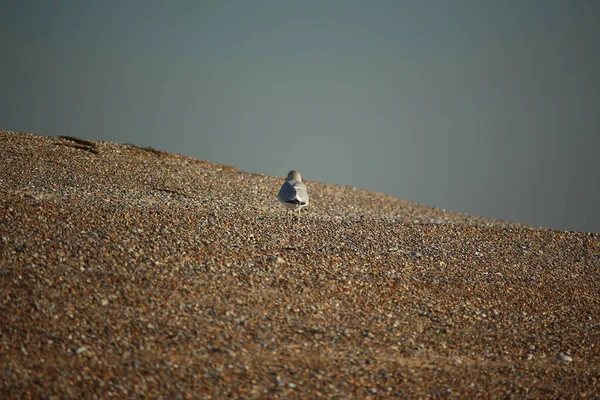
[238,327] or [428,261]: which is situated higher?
[428,261]

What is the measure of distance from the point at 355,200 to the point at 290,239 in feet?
37.3

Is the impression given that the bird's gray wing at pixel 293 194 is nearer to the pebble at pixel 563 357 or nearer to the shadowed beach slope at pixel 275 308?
the shadowed beach slope at pixel 275 308

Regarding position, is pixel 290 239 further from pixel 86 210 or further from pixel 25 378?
pixel 25 378

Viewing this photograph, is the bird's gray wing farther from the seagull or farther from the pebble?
the pebble

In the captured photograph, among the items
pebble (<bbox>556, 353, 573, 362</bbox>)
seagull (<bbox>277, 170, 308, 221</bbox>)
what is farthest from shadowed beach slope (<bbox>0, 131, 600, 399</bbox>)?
seagull (<bbox>277, 170, 308, 221</bbox>)

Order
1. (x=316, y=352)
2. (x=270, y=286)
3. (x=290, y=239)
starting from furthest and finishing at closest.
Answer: (x=290, y=239)
(x=270, y=286)
(x=316, y=352)

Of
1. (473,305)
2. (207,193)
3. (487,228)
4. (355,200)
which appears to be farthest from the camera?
(355,200)

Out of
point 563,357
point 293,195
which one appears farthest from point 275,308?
point 293,195

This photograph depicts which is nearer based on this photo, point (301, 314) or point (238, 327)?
point (238, 327)

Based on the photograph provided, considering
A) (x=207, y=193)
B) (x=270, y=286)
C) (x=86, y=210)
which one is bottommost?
(x=270, y=286)

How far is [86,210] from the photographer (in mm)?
10625

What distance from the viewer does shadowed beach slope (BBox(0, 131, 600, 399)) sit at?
6.09 meters

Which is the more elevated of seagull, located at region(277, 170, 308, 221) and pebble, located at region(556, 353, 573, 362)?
seagull, located at region(277, 170, 308, 221)

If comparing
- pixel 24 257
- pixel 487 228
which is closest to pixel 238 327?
pixel 24 257
